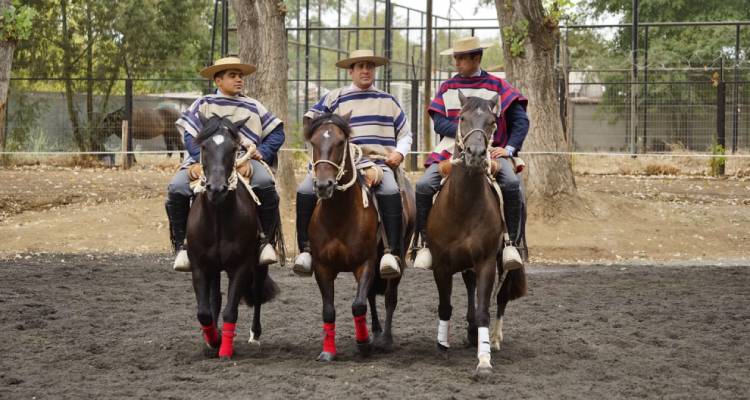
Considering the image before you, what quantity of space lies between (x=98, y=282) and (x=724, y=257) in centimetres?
872

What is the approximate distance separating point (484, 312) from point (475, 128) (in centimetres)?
131

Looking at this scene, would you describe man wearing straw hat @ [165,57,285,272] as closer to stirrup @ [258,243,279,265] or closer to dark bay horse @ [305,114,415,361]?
stirrup @ [258,243,279,265]

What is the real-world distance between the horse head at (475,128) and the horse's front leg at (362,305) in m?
1.13

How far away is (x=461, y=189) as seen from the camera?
7.70 m

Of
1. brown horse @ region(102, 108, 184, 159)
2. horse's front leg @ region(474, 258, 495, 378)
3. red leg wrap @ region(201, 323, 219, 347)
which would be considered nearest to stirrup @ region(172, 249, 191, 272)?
red leg wrap @ region(201, 323, 219, 347)

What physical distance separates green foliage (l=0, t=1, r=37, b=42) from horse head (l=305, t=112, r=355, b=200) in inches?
227

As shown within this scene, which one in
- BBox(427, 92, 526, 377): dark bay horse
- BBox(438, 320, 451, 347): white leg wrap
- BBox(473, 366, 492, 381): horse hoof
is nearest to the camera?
BBox(473, 366, 492, 381): horse hoof

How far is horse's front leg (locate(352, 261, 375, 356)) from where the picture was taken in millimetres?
7820

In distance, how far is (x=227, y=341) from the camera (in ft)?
25.8

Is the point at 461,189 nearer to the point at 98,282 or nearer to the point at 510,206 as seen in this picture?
the point at 510,206

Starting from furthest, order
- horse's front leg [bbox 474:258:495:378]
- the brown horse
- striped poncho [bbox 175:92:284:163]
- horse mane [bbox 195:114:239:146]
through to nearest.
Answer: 1. the brown horse
2. striped poncho [bbox 175:92:284:163]
3. horse mane [bbox 195:114:239:146]
4. horse's front leg [bbox 474:258:495:378]

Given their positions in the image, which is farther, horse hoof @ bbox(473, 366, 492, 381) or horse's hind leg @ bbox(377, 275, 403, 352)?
horse's hind leg @ bbox(377, 275, 403, 352)

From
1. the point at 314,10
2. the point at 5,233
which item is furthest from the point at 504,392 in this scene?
the point at 314,10

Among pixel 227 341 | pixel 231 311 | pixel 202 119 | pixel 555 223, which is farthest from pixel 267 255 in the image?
pixel 555 223
